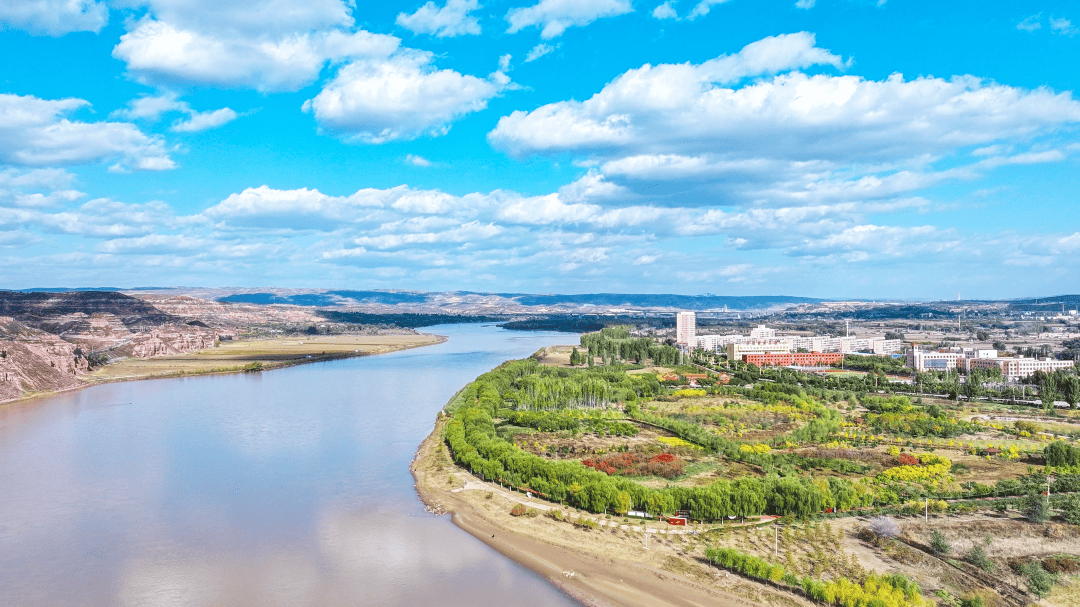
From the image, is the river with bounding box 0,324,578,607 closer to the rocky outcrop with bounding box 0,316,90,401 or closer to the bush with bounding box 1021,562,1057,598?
the rocky outcrop with bounding box 0,316,90,401

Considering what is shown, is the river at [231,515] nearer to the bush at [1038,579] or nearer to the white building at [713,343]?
the bush at [1038,579]

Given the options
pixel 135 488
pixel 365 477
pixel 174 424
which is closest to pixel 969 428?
pixel 365 477

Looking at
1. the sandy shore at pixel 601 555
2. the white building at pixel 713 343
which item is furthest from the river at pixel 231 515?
the white building at pixel 713 343

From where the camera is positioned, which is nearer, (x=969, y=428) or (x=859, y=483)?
(x=859, y=483)

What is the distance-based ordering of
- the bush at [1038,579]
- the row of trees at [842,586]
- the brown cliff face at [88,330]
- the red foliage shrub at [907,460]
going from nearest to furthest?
1. the row of trees at [842,586]
2. the bush at [1038,579]
3. the red foliage shrub at [907,460]
4. the brown cliff face at [88,330]

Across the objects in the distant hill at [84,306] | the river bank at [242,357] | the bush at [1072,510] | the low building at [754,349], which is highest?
the distant hill at [84,306]

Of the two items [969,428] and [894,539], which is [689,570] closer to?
[894,539]

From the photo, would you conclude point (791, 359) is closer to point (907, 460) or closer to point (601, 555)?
point (907, 460)
